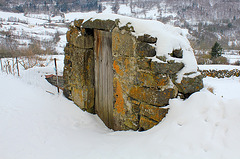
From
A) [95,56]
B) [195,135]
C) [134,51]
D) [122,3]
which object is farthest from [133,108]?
[122,3]

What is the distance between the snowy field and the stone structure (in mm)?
173

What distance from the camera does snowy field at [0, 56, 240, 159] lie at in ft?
5.58

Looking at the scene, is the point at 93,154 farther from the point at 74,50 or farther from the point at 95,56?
the point at 74,50

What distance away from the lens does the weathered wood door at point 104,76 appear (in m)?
3.26

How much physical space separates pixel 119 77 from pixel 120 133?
0.88 m

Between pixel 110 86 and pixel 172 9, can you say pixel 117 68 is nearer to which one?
pixel 110 86

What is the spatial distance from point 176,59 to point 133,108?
96 cm

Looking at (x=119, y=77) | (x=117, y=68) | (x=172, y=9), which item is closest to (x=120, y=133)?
(x=119, y=77)

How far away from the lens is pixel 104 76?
3443mm

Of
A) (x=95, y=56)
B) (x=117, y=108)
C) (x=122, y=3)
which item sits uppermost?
(x=122, y=3)

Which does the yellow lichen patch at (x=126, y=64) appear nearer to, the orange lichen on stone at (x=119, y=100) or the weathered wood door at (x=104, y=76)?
the orange lichen on stone at (x=119, y=100)

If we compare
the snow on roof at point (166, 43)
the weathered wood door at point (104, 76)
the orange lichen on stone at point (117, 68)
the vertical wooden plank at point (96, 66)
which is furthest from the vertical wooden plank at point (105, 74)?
the snow on roof at point (166, 43)

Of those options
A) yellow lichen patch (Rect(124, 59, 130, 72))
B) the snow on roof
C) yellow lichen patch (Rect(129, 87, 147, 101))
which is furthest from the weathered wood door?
the snow on roof

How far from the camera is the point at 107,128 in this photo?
11.1ft
